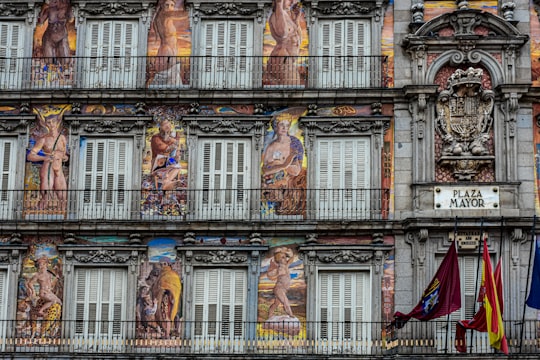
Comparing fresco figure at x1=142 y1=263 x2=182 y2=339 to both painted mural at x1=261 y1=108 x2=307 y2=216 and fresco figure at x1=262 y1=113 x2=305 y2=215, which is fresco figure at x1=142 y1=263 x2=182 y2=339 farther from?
fresco figure at x1=262 y1=113 x2=305 y2=215

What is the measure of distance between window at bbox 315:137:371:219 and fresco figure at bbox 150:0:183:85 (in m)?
4.51

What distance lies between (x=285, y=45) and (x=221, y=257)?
6244mm

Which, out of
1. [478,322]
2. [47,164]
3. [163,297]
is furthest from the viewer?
[47,164]

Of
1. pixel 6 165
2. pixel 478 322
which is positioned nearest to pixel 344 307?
pixel 478 322

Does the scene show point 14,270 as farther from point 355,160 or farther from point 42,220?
point 355,160

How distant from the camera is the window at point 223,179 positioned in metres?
35.1

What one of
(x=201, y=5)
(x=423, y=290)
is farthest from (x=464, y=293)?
(x=201, y=5)

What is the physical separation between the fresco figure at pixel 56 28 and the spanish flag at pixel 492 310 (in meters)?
13.0

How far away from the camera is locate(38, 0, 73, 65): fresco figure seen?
3666 cm

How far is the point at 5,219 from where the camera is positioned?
35156mm

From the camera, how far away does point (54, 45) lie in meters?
36.7

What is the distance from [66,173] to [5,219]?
2058mm

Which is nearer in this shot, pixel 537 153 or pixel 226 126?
pixel 537 153

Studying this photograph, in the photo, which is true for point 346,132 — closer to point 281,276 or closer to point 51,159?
point 281,276
